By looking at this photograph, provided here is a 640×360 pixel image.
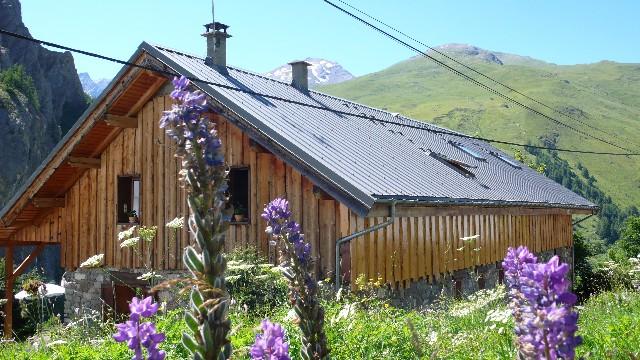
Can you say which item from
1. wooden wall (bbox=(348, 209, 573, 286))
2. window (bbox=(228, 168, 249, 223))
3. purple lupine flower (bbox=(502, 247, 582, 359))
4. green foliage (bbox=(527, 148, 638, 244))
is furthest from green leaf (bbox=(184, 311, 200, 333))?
green foliage (bbox=(527, 148, 638, 244))

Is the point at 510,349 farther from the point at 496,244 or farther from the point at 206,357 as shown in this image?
the point at 496,244

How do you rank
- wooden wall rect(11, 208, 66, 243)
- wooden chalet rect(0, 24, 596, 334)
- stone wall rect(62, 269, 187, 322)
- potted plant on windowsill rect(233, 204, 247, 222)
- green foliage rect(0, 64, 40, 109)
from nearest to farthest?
1. wooden chalet rect(0, 24, 596, 334)
2. potted plant on windowsill rect(233, 204, 247, 222)
3. stone wall rect(62, 269, 187, 322)
4. wooden wall rect(11, 208, 66, 243)
5. green foliage rect(0, 64, 40, 109)

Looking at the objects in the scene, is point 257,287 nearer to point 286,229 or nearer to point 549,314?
point 286,229

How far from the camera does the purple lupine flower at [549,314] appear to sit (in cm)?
227

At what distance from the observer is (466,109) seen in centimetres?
17838

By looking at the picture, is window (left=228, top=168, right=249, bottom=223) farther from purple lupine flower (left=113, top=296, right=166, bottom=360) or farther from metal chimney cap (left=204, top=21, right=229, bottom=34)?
purple lupine flower (left=113, top=296, right=166, bottom=360)

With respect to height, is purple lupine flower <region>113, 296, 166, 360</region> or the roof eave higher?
the roof eave

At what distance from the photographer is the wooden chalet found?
12.0 m

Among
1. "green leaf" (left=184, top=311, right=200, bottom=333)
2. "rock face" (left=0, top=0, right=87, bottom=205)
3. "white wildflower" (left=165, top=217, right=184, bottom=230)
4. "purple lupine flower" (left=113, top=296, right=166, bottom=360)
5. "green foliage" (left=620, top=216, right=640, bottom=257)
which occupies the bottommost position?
"green foliage" (left=620, top=216, right=640, bottom=257)

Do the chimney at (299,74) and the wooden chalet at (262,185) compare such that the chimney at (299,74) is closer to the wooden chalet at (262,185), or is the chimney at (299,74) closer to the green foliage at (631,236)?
the wooden chalet at (262,185)

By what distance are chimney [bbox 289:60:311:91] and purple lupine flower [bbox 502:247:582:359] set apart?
17561 mm

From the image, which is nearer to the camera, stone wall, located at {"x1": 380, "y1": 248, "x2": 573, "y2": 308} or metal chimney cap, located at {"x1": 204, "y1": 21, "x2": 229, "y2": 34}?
stone wall, located at {"x1": 380, "y1": 248, "x2": 573, "y2": 308}

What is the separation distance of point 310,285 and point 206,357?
0.83 m

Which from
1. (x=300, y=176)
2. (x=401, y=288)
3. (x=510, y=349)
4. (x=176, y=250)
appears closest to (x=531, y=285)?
(x=510, y=349)
